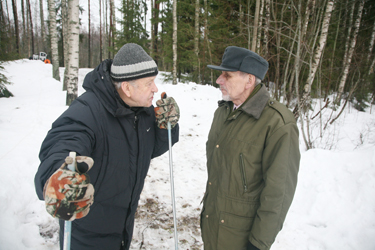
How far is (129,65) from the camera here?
149 cm

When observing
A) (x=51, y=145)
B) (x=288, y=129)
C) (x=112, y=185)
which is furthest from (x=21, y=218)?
(x=288, y=129)

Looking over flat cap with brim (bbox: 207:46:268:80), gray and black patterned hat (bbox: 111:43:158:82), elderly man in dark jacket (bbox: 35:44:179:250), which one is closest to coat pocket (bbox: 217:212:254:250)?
elderly man in dark jacket (bbox: 35:44:179:250)

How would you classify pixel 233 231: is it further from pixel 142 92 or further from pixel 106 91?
pixel 106 91

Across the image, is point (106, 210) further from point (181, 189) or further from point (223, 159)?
point (181, 189)

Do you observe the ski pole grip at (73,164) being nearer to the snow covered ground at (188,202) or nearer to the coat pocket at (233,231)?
the coat pocket at (233,231)

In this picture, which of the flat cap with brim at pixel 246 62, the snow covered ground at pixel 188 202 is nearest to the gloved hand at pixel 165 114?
the flat cap with brim at pixel 246 62

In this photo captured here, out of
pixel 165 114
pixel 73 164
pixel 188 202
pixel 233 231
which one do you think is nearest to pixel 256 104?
pixel 165 114

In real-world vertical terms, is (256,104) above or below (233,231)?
above

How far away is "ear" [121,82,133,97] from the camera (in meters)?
1.55

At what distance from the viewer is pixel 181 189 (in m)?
3.59

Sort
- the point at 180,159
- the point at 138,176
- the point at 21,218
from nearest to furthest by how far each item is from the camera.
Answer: the point at 138,176 < the point at 21,218 < the point at 180,159

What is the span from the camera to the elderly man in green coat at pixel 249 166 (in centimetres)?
138

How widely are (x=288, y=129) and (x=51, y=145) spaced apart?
1.57 m

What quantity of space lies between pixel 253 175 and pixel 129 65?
1298mm
